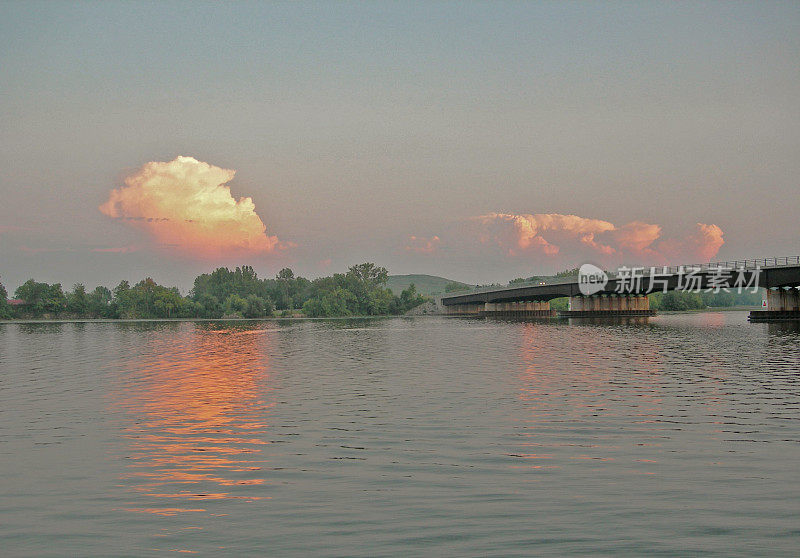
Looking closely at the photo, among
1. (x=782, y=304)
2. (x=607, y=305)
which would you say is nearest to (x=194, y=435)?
(x=782, y=304)

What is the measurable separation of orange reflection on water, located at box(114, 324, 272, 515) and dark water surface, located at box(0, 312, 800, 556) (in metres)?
0.09

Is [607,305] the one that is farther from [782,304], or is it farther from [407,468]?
[407,468]

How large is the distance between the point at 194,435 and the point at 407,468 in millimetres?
8015

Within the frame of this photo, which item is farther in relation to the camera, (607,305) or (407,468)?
(607,305)

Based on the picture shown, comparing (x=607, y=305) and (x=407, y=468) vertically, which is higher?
(x=607, y=305)

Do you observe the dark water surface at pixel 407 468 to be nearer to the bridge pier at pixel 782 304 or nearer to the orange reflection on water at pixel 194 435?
the orange reflection on water at pixel 194 435

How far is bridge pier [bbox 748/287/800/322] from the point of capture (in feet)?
376

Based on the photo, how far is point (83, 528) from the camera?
37.3 feet

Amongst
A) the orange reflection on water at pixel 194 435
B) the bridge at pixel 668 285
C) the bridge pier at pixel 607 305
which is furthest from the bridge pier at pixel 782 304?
the orange reflection on water at pixel 194 435

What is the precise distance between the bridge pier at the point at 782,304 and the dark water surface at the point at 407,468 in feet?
313

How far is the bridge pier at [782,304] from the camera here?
115 metres

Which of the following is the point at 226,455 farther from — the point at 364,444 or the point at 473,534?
the point at 473,534

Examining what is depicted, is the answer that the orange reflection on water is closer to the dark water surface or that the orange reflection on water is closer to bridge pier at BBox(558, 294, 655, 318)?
the dark water surface

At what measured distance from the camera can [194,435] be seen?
2020cm
